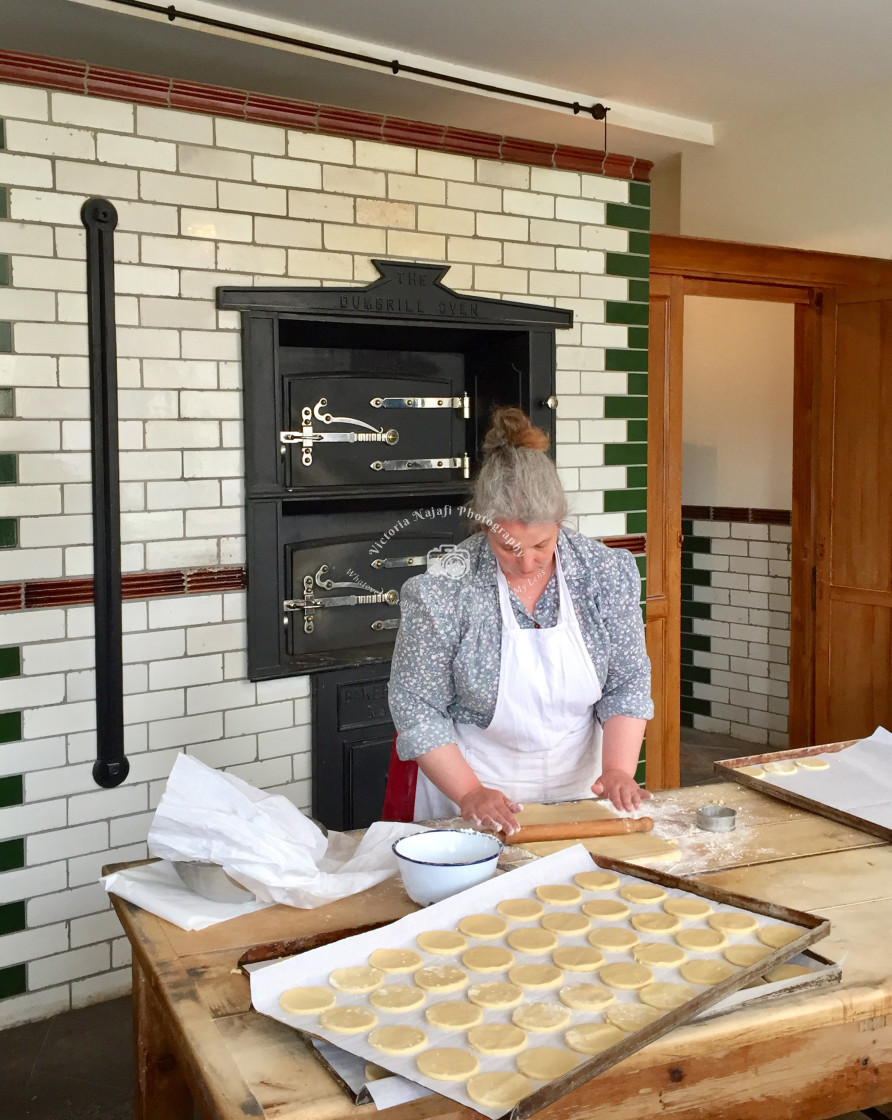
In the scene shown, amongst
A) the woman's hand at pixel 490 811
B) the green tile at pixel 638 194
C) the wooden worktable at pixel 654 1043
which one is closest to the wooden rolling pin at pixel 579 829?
the woman's hand at pixel 490 811

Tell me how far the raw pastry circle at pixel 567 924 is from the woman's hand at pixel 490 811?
35cm

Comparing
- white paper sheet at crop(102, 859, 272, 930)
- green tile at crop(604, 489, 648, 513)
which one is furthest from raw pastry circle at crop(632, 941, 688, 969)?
green tile at crop(604, 489, 648, 513)

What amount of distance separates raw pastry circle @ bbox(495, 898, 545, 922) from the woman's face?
87cm

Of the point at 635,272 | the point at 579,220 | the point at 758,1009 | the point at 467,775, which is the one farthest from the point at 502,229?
the point at 758,1009

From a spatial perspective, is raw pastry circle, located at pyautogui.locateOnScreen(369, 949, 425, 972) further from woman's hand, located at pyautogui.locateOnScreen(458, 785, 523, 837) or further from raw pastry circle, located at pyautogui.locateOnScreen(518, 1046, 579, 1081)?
woman's hand, located at pyautogui.locateOnScreen(458, 785, 523, 837)

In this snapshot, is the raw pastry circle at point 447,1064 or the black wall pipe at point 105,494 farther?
the black wall pipe at point 105,494

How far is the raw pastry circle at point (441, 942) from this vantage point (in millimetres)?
1524

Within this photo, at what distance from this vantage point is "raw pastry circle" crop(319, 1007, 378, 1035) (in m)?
1.32

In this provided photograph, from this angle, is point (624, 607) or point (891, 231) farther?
point (891, 231)

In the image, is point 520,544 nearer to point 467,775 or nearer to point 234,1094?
point 467,775

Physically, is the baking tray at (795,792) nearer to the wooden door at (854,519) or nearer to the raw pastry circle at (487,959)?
the raw pastry circle at (487,959)

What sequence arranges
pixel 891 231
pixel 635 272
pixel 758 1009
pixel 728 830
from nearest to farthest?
pixel 758 1009 < pixel 728 830 < pixel 635 272 < pixel 891 231

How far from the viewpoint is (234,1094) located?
3.99 ft

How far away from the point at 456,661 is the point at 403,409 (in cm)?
169
